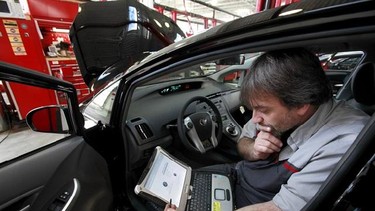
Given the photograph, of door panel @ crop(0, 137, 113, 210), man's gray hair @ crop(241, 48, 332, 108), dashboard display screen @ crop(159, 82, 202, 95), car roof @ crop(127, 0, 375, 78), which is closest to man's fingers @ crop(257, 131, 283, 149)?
man's gray hair @ crop(241, 48, 332, 108)

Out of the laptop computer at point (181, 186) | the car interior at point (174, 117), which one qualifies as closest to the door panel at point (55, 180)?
the laptop computer at point (181, 186)

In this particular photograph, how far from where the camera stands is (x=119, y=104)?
48.5 inches

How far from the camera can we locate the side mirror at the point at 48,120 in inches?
40.4

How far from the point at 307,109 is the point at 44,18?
5.40 m

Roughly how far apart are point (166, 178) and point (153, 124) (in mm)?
594

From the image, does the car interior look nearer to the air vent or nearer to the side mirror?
the air vent

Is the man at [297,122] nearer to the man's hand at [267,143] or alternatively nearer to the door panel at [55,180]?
the man's hand at [267,143]

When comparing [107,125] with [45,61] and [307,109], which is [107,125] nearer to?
[307,109]

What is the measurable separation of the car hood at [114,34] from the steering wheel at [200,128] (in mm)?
659

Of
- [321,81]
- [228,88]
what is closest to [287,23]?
[321,81]

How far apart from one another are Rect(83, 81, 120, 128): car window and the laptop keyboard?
689 mm

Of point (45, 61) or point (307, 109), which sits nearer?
point (307, 109)

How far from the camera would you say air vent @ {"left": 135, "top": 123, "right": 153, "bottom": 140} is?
1.50 m

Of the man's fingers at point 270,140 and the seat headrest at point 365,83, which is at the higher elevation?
the seat headrest at point 365,83
